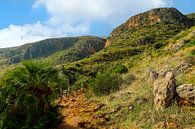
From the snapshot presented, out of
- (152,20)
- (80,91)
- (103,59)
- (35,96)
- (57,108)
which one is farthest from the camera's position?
(152,20)

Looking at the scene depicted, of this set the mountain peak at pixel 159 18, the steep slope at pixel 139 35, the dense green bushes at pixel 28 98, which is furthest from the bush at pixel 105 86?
the mountain peak at pixel 159 18

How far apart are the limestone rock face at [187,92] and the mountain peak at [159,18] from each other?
84.1 meters

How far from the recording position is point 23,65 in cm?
2048

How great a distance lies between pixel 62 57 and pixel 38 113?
365 feet

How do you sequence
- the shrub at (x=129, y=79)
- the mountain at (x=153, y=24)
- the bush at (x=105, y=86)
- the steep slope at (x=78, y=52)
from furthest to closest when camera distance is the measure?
the steep slope at (x=78, y=52) < the mountain at (x=153, y=24) < the shrub at (x=129, y=79) < the bush at (x=105, y=86)

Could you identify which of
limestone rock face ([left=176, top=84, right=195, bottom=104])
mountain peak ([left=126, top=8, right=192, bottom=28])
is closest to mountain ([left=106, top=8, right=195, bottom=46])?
mountain peak ([left=126, top=8, right=192, bottom=28])

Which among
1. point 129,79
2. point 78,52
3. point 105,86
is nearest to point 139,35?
point 78,52

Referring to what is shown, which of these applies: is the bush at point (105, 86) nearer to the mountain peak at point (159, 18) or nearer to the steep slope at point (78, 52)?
the mountain peak at point (159, 18)

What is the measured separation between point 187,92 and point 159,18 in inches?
3522

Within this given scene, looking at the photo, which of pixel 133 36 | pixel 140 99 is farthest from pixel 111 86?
pixel 133 36

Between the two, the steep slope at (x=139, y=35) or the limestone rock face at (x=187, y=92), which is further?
the steep slope at (x=139, y=35)

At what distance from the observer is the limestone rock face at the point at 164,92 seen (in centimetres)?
1881

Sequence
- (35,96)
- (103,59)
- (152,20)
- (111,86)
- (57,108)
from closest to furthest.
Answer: (35,96) → (57,108) → (111,86) → (103,59) → (152,20)

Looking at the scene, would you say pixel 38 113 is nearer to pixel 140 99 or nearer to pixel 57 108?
pixel 57 108
